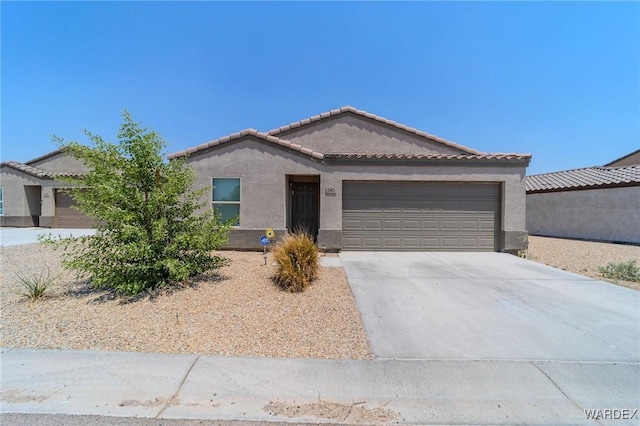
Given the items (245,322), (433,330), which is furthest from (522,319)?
(245,322)

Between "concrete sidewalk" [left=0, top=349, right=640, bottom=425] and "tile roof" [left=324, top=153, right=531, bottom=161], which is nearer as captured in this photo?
"concrete sidewalk" [left=0, top=349, right=640, bottom=425]

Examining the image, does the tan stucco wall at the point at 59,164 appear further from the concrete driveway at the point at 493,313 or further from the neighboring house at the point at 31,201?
the concrete driveway at the point at 493,313

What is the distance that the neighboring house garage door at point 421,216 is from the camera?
32.7 ft

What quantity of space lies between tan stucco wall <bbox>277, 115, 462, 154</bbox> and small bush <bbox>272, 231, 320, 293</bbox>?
7681 millimetres

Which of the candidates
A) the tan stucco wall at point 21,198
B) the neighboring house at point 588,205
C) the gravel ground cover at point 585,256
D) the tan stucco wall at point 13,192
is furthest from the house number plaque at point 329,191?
the tan stucco wall at point 13,192

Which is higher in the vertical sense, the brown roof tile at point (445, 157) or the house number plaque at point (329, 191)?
the brown roof tile at point (445, 157)

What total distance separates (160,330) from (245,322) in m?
1.18

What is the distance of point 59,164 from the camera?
60.6 feet

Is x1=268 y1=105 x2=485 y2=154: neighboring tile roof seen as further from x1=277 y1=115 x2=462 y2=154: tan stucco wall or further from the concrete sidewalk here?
the concrete sidewalk

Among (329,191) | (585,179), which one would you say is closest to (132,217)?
(329,191)

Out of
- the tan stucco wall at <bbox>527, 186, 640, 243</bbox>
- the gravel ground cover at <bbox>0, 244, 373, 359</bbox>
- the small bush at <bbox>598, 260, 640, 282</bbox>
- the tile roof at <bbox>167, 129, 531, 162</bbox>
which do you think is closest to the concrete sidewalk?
the gravel ground cover at <bbox>0, 244, 373, 359</bbox>

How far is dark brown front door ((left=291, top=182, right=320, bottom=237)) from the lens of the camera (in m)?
10.8

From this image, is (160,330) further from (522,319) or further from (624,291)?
(624,291)

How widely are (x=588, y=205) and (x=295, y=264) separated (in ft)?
56.4
